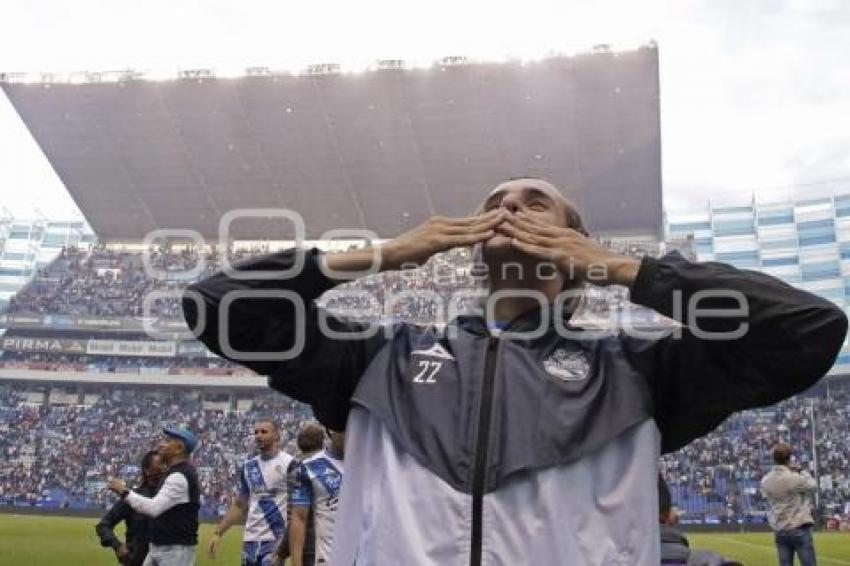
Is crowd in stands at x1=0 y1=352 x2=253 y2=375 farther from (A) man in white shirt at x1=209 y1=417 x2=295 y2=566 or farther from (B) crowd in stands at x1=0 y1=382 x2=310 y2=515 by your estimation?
(A) man in white shirt at x1=209 y1=417 x2=295 y2=566

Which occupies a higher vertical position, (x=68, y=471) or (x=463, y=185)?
(x=463, y=185)

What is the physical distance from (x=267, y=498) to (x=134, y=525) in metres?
1.31

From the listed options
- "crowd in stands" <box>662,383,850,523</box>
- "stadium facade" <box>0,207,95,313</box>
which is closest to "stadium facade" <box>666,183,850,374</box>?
"crowd in stands" <box>662,383,850,523</box>

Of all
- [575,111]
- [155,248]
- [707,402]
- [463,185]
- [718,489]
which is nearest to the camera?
[707,402]

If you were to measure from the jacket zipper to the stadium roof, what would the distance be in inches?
1242

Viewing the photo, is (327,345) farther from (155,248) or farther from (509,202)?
(155,248)

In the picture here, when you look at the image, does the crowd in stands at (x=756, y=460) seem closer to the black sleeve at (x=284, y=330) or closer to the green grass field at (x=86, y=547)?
the green grass field at (x=86, y=547)

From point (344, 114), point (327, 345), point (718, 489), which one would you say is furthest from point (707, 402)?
point (344, 114)

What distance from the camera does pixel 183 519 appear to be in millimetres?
6895

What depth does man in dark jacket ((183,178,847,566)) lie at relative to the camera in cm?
182

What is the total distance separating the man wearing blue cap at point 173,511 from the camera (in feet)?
21.9

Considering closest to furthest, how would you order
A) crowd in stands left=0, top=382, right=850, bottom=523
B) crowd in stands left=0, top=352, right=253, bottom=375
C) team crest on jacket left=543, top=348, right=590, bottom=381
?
team crest on jacket left=543, top=348, right=590, bottom=381 < crowd in stands left=0, top=382, right=850, bottom=523 < crowd in stands left=0, top=352, right=253, bottom=375

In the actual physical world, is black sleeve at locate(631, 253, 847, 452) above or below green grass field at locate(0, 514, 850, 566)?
above

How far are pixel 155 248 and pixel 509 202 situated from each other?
46658 mm
